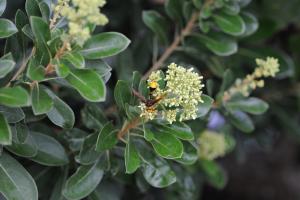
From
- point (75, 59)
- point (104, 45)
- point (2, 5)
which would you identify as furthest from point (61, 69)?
point (2, 5)

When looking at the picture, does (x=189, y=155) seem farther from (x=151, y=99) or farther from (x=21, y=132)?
(x=21, y=132)

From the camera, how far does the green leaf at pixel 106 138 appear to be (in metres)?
1.43

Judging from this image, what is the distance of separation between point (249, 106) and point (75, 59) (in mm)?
723

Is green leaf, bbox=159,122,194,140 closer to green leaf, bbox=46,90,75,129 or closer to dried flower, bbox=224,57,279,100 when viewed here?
green leaf, bbox=46,90,75,129

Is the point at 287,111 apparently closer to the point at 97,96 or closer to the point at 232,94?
the point at 232,94

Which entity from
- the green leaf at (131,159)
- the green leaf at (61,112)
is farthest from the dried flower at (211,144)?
the green leaf at (61,112)

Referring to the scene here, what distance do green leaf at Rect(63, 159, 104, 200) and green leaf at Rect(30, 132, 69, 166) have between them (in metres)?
0.07

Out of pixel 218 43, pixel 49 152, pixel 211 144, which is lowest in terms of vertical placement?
pixel 211 144

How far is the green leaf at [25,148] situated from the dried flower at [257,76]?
26.1 inches

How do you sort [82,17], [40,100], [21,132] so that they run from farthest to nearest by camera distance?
1. [21,132]
2. [40,100]
3. [82,17]

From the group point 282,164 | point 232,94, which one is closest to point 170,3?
point 232,94

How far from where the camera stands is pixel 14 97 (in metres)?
1.21

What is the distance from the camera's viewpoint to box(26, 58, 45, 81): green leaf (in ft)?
4.00

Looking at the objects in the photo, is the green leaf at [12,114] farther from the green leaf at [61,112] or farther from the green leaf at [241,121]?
the green leaf at [241,121]
